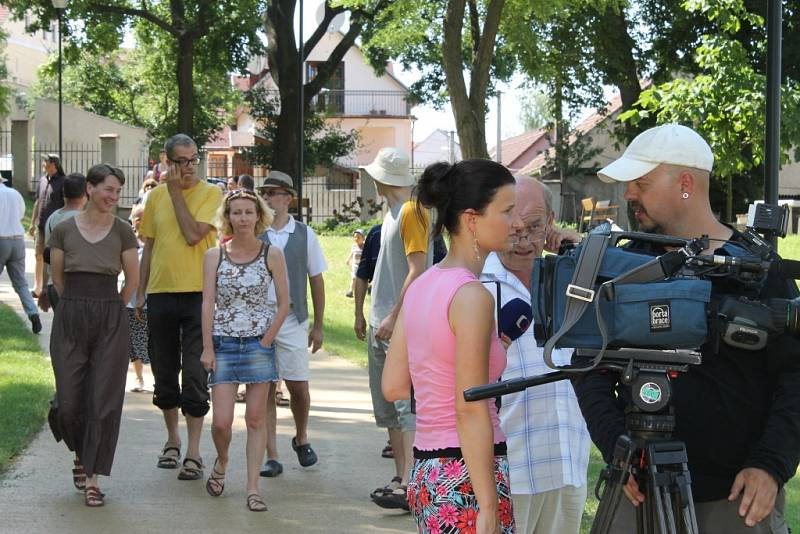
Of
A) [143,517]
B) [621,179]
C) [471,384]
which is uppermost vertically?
[621,179]

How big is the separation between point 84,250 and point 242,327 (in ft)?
3.52

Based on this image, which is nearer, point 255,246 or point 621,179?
point 621,179

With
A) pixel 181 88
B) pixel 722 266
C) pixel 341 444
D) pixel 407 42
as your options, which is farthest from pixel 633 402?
pixel 181 88

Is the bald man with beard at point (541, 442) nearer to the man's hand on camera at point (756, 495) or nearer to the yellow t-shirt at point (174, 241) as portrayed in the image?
the man's hand on camera at point (756, 495)

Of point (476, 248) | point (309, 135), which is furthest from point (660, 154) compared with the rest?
point (309, 135)

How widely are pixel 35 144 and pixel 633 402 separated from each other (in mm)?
36241

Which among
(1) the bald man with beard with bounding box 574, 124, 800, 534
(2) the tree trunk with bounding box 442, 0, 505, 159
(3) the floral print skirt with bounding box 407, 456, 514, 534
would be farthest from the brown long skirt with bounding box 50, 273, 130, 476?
(2) the tree trunk with bounding box 442, 0, 505, 159

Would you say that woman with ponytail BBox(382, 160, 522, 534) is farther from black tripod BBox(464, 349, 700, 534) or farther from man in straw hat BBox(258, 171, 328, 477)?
man in straw hat BBox(258, 171, 328, 477)

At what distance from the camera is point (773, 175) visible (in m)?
6.14

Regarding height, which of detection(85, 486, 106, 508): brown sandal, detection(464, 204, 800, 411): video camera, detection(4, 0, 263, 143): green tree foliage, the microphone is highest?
detection(4, 0, 263, 143): green tree foliage

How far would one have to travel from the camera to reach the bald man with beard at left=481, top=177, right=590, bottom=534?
4.46 meters

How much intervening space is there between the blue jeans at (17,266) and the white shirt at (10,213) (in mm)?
107

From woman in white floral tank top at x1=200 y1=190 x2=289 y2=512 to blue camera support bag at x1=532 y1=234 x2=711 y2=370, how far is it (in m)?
4.26

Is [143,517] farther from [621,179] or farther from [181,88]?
[181,88]
